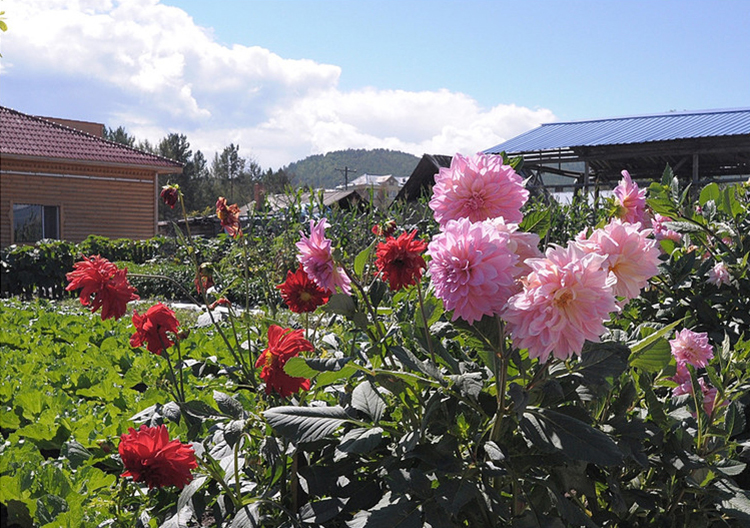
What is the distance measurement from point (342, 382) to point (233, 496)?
0.48 metres

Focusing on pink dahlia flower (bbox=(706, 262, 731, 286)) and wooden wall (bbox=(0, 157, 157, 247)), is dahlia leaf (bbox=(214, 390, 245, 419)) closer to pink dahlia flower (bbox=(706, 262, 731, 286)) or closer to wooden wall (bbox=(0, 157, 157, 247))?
pink dahlia flower (bbox=(706, 262, 731, 286))

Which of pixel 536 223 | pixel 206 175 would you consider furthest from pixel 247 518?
pixel 206 175

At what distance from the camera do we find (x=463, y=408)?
1.38 metres

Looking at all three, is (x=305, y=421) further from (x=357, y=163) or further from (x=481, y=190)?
(x=357, y=163)

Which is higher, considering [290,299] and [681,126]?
[681,126]

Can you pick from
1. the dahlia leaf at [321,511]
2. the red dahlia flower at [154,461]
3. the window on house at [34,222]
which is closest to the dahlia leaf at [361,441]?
the dahlia leaf at [321,511]

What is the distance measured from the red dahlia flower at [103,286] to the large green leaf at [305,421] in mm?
641

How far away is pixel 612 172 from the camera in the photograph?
68.7 feet

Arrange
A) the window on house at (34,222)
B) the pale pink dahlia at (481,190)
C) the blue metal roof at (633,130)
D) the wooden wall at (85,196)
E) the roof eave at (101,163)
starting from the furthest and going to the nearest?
1. the window on house at (34,222)
2. the wooden wall at (85,196)
3. the roof eave at (101,163)
4. the blue metal roof at (633,130)
5. the pale pink dahlia at (481,190)

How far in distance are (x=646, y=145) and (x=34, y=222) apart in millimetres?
16688

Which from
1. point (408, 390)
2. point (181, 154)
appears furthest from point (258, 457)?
point (181, 154)

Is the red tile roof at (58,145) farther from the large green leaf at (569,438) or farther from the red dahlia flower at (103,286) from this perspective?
the large green leaf at (569,438)

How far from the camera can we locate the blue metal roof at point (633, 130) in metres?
16.4

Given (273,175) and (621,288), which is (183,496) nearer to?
(621,288)
